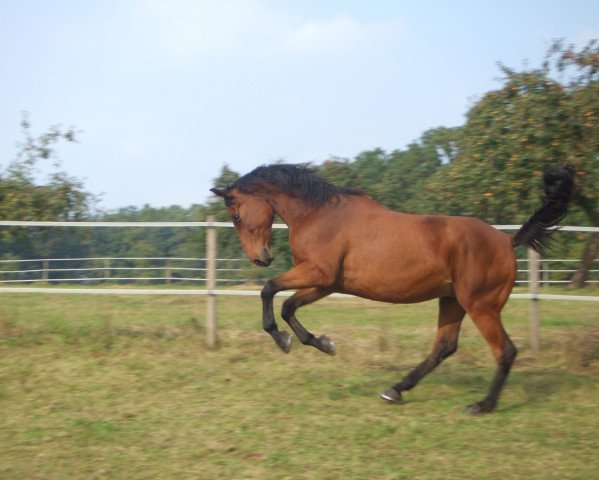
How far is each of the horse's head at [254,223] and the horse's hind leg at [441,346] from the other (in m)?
1.58

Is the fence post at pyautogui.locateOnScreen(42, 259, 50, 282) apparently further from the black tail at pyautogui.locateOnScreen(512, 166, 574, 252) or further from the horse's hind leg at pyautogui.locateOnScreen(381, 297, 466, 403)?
the black tail at pyautogui.locateOnScreen(512, 166, 574, 252)

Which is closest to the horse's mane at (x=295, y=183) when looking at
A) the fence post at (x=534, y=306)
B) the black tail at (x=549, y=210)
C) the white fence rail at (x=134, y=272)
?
the black tail at (x=549, y=210)

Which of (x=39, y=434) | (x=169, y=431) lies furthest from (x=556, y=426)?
(x=39, y=434)

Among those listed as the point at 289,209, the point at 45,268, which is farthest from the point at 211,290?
the point at 45,268

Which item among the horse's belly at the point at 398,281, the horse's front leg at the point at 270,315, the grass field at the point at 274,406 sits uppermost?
the horse's belly at the point at 398,281

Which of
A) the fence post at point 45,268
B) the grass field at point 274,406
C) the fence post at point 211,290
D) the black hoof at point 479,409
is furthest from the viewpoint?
the fence post at point 45,268

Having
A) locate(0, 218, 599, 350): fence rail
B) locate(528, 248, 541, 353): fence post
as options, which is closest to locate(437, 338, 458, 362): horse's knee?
locate(0, 218, 599, 350): fence rail

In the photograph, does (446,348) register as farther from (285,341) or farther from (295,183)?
(295,183)

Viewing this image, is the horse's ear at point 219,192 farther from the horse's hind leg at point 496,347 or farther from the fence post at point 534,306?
the fence post at point 534,306

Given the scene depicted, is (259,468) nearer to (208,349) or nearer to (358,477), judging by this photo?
(358,477)

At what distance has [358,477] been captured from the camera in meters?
4.18

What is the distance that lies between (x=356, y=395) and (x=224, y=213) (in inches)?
501

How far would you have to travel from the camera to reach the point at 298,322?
5.79 meters

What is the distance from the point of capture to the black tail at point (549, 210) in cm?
589
